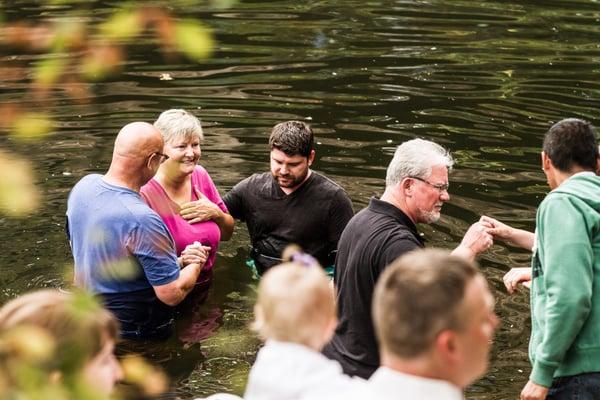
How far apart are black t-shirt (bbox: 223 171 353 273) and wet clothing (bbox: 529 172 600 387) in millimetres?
3560

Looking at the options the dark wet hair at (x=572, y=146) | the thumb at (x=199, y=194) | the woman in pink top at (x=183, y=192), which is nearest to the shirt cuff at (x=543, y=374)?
the dark wet hair at (x=572, y=146)

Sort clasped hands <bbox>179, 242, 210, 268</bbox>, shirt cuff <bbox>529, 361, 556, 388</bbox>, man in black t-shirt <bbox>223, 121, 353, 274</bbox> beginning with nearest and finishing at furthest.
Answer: shirt cuff <bbox>529, 361, 556, 388</bbox>
clasped hands <bbox>179, 242, 210, 268</bbox>
man in black t-shirt <bbox>223, 121, 353, 274</bbox>

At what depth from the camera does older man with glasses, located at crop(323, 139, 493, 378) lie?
21.5ft

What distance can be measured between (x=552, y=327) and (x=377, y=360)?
122cm

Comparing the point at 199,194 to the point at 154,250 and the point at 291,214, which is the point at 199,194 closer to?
the point at 291,214

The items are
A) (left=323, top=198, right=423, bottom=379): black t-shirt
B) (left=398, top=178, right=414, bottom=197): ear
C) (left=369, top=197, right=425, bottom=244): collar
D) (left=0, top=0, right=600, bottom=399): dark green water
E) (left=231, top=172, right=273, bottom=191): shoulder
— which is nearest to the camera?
(left=323, top=198, right=423, bottom=379): black t-shirt

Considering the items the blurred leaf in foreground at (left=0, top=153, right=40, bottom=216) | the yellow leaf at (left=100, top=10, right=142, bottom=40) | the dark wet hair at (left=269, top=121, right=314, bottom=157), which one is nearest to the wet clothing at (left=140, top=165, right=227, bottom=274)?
the dark wet hair at (left=269, top=121, right=314, bottom=157)

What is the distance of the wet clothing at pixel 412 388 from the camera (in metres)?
3.48

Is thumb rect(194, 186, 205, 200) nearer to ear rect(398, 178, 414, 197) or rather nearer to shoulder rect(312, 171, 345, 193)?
shoulder rect(312, 171, 345, 193)

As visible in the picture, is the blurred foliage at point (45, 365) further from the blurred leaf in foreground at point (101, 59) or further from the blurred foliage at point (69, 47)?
the blurred leaf in foreground at point (101, 59)

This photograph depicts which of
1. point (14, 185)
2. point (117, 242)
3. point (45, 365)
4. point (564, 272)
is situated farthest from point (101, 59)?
point (117, 242)

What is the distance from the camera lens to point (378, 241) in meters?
6.55

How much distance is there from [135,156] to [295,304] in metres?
4.37

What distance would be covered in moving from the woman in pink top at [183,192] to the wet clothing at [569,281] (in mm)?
3532
